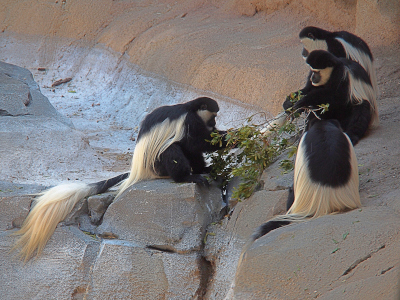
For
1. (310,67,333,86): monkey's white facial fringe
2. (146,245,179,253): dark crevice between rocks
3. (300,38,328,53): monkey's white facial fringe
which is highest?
(300,38,328,53): monkey's white facial fringe

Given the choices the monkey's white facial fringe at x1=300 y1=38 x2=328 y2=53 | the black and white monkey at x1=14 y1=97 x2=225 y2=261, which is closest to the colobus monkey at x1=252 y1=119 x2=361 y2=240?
the black and white monkey at x1=14 y1=97 x2=225 y2=261

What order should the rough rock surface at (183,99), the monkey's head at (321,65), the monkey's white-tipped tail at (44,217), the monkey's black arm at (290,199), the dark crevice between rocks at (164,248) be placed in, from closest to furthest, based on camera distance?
1. the rough rock surface at (183,99)
2. the monkey's black arm at (290,199)
3. the dark crevice between rocks at (164,248)
4. the monkey's white-tipped tail at (44,217)
5. the monkey's head at (321,65)

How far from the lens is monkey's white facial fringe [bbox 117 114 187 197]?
3.54 meters

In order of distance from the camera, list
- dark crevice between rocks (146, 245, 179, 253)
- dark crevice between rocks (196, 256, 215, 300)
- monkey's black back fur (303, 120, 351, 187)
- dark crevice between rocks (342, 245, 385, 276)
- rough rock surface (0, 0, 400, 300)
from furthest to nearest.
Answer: dark crevice between rocks (146, 245, 179, 253) → dark crevice between rocks (196, 256, 215, 300) → monkey's black back fur (303, 120, 351, 187) → rough rock surface (0, 0, 400, 300) → dark crevice between rocks (342, 245, 385, 276)

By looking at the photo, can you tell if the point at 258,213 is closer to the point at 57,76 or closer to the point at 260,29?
the point at 260,29

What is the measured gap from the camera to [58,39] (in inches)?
342

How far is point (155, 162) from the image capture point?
11.9ft

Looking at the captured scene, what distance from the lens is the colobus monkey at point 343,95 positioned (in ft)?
11.8

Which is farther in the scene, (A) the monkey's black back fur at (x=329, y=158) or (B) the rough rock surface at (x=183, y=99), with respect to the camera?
(A) the monkey's black back fur at (x=329, y=158)

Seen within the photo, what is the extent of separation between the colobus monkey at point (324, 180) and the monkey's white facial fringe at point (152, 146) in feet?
3.94

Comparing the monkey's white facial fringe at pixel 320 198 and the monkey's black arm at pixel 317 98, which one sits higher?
the monkey's black arm at pixel 317 98

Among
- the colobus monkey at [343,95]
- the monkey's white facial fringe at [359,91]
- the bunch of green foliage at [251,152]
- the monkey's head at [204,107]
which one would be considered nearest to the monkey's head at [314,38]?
the colobus monkey at [343,95]

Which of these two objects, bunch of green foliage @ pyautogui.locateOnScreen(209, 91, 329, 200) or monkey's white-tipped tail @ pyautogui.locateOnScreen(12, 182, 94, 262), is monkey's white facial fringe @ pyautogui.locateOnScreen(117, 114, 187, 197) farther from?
monkey's white-tipped tail @ pyautogui.locateOnScreen(12, 182, 94, 262)

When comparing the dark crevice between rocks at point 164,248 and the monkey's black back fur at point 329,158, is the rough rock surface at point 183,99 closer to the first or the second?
the dark crevice between rocks at point 164,248
